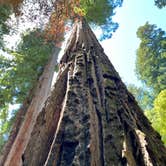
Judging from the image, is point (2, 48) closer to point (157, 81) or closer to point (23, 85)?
point (23, 85)

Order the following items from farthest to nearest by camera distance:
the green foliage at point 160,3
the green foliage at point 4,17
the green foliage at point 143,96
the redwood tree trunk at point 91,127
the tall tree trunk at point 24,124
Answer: the green foliage at point 143,96 → the green foliage at point 160,3 → the green foliage at point 4,17 → the tall tree trunk at point 24,124 → the redwood tree trunk at point 91,127

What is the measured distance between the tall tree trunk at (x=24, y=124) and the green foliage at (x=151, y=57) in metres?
8.79

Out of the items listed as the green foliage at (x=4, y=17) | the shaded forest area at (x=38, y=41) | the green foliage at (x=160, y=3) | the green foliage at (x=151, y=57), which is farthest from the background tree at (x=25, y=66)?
the green foliage at (x=151, y=57)

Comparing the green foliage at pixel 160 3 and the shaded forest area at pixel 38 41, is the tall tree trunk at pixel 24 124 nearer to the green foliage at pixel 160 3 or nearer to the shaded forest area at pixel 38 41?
the shaded forest area at pixel 38 41

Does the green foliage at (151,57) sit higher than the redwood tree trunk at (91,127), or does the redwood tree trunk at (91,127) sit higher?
the green foliage at (151,57)

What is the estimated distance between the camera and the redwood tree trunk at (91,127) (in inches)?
70.2

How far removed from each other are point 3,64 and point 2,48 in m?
0.70

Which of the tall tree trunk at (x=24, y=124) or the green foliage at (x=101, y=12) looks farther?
the green foliage at (x=101, y=12)

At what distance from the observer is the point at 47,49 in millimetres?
12141

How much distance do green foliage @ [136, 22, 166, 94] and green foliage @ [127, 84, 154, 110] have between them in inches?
48.0

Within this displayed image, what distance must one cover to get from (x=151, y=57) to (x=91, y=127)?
17819 mm

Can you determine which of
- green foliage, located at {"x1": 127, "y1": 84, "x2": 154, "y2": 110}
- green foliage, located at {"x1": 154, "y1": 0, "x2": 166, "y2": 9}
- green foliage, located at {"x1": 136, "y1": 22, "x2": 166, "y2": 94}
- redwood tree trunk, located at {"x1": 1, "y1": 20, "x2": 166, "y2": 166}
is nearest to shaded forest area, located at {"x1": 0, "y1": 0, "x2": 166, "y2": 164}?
green foliage, located at {"x1": 154, "y1": 0, "x2": 166, "y2": 9}

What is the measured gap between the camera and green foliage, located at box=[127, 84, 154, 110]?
1969cm

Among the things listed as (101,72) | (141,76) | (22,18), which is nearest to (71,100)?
(101,72)
